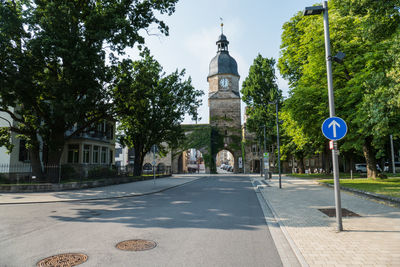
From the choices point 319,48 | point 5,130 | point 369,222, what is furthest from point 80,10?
point 369,222

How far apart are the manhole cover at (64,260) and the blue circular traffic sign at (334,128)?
5957 mm

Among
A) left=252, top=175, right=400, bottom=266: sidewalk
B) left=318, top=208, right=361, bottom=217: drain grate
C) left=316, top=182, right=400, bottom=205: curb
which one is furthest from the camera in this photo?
left=316, top=182, right=400, bottom=205: curb

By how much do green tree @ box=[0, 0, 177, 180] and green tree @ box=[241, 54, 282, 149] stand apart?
25998 millimetres

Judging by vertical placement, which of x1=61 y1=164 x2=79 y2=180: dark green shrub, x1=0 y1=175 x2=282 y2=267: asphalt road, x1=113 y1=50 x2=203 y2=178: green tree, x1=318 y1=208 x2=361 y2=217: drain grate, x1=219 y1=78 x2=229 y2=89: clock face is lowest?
x1=318 y1=208 x2=361 y2=217: drain grate

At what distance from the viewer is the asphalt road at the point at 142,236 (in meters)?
4.45

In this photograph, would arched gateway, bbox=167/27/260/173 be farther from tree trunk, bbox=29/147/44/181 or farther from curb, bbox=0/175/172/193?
tree trunk, bbox=29/147/44/181

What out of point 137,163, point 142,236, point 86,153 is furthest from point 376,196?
point 86,153

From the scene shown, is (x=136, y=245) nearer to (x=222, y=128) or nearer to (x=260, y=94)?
(x=260, y=94)

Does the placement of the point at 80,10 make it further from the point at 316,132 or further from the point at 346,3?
the point at 316,132

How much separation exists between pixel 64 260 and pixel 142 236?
5.83ft

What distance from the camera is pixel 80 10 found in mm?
16812

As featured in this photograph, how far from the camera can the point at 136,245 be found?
5.14m

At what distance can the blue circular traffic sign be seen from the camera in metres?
6.42

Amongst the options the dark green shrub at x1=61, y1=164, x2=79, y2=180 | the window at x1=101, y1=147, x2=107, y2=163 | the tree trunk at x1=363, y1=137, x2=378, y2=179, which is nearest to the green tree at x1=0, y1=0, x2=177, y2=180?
the dark green shrub at x1=61, y1=164, x2=79, y2=180
